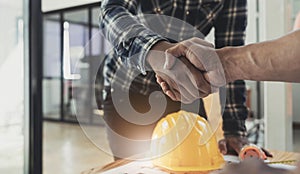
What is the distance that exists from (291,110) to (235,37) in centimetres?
93


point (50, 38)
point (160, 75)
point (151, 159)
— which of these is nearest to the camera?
point (160, 75)

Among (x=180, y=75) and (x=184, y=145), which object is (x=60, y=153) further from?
(x=180, y=75)

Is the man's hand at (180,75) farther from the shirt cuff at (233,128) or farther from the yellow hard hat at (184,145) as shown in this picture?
the shirt cuff at (233,128)

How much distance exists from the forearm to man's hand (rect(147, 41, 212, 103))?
5cm

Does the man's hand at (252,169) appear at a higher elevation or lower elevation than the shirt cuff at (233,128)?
higher

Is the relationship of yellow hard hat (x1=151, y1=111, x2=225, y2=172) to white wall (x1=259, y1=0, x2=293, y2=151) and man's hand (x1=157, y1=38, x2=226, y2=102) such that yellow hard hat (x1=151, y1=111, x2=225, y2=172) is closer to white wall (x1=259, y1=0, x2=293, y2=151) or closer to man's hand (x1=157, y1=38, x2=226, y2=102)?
man's hand (x1=157, y1=38, x2=226, y2=102)

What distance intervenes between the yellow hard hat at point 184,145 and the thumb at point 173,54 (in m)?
0.20

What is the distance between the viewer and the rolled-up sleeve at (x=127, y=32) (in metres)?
0.56

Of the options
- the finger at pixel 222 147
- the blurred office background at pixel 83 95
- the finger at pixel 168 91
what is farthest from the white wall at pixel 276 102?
the finger at pixel 168 91

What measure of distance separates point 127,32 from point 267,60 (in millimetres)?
299

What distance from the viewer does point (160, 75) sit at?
21.8 inches

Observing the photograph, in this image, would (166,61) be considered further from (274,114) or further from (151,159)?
(274,114)

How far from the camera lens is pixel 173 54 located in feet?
1.61

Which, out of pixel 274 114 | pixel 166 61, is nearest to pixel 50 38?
pixel 274 114
